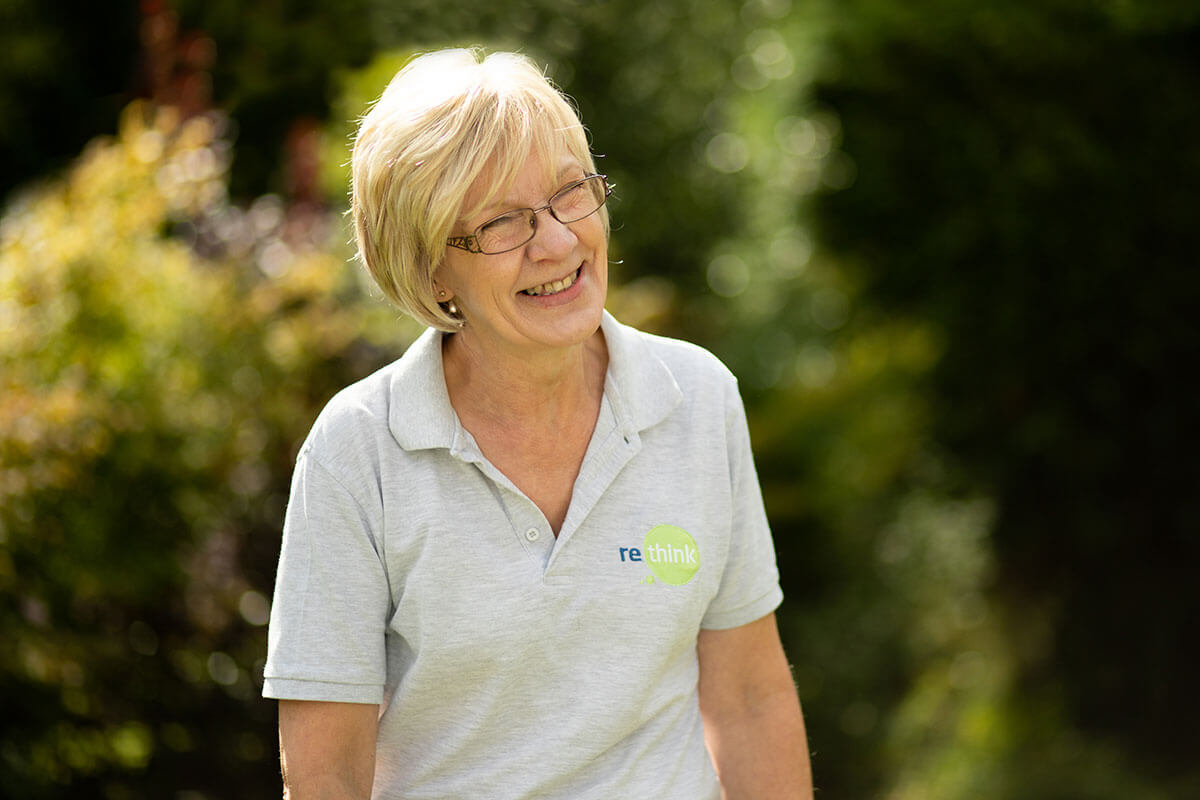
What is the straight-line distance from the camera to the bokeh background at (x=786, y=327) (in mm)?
3121

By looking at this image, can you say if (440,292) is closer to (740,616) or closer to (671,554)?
(671,554)

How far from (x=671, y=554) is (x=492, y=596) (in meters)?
0.22

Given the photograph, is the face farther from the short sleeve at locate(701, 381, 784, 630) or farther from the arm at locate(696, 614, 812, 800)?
the arm at locate(696, 614, 812, 800)

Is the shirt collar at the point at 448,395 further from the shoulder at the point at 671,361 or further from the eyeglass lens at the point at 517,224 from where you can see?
the eyeglass lens at the point at 517,224

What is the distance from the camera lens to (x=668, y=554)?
59.5 inches

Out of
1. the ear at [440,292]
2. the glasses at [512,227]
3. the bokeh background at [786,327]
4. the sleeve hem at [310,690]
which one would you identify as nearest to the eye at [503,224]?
the glasses at [512,227]

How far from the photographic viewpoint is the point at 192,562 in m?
3.21

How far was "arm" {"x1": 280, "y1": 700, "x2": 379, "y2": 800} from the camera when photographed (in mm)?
1396

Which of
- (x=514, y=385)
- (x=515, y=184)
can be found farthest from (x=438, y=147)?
(x=514, y=385)

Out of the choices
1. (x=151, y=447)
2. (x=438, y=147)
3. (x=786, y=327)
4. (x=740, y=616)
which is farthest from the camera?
(x=786, y=327)

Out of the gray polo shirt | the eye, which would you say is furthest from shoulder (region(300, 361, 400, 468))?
the eye

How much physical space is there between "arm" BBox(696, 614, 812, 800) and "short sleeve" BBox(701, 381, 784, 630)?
0.08ft

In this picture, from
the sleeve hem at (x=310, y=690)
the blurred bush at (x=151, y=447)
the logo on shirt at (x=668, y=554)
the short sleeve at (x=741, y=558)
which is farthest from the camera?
the blurred bush at (x=151, y=447)

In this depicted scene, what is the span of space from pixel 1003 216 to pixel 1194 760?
2.19 metres
